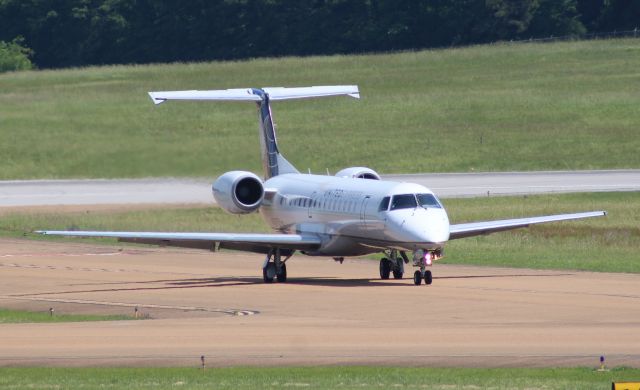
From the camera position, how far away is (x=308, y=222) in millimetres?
38625

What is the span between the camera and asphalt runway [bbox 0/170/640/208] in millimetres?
65375

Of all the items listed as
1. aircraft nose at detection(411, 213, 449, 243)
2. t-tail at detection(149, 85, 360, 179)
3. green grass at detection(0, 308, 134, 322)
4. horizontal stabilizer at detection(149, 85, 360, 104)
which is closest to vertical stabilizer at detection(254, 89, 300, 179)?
t-tail at detection(149, 85, 360, 179)

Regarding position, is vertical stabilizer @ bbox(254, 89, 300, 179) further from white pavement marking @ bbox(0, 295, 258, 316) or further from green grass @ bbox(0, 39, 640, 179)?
green grass @ bbox(0, 39, 640, 179)

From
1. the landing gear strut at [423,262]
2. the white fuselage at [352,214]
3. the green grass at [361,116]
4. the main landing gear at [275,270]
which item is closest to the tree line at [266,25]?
the green grass at [361,116]

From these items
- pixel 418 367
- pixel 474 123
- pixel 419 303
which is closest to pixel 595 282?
pixel 419 303

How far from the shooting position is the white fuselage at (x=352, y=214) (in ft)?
114

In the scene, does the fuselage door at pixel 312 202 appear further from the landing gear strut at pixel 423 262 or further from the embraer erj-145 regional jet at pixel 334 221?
the landing gear strut at pixel 423 262

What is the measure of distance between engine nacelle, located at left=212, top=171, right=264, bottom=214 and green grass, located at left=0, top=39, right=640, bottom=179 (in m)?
15.3

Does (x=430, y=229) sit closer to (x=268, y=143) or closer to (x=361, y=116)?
(x=268, y=143)

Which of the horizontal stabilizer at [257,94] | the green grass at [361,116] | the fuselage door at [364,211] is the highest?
the green grass at [361,116]

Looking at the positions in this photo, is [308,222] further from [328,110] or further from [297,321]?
[328,110]

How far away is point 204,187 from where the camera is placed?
67.7 meters

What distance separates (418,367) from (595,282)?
567 inches

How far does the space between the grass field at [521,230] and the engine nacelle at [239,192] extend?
725 centimetres
